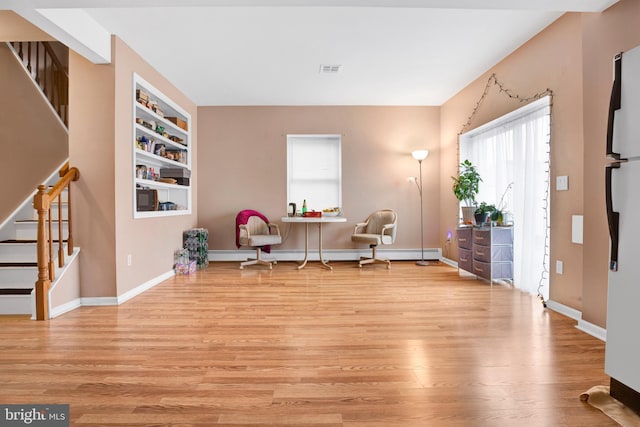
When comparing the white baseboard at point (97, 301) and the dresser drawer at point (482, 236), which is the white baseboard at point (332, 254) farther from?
the white baseboard at point (97, 301)

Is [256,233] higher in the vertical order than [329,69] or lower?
lower

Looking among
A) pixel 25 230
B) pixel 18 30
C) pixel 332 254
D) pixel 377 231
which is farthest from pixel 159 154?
pixel 377 231

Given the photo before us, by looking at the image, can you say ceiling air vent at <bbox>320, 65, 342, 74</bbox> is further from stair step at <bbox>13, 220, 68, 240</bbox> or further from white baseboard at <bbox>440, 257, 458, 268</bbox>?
stair step at <bbox>13, 220, 68, 240</bbox>

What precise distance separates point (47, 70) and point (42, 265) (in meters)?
3.27

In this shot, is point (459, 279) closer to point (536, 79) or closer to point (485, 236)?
point (485, 236)

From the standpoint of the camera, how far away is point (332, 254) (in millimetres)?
6273

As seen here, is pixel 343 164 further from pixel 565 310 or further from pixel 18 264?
pixel 18 264

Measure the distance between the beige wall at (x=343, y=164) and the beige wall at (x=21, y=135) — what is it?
7.12 feet

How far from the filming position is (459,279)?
4691 millimetres

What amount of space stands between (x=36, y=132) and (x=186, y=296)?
2973 millimetres

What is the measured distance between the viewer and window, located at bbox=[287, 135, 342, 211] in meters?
6.35

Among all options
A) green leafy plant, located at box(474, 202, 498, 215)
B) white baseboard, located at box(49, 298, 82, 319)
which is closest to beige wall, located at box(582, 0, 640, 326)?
green leafy plant, located at box(474, 202, 498, 215)

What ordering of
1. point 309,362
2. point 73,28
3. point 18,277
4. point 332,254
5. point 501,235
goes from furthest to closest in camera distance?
point 332,254 < point 501,235 < point 18,277 < point 73,28 < point 309,362

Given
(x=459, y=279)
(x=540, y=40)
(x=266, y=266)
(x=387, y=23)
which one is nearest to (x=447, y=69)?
(x=540, y=40)
